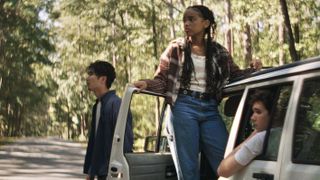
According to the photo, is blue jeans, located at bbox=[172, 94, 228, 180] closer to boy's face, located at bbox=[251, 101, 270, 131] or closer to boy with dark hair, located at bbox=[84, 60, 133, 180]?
boy's face, located at bbox=[251, 101, 270, 131]

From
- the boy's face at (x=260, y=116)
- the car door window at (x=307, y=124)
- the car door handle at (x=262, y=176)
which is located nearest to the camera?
the car door window at (x=307, y=124)

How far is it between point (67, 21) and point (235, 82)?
4165cm

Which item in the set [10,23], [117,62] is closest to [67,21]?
[117,62]

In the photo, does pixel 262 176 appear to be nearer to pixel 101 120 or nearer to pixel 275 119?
pixel 275 119

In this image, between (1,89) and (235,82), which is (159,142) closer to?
(235,82)

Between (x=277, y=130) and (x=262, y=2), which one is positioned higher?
(x=262, y=2)

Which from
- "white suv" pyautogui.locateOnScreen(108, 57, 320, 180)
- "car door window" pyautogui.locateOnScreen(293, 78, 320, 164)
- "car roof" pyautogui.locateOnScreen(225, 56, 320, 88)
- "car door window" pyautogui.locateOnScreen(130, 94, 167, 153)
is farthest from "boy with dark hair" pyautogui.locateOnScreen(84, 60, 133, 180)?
"car door window" pyautogui.locateOnScreen(130, 94, 167, 153)

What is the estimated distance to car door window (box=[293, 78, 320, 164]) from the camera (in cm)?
304

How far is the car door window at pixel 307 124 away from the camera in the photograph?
9.96 ft

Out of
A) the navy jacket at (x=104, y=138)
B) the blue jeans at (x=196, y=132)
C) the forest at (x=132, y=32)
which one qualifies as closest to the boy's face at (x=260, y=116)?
the blue jeans at (x=196, y=132)

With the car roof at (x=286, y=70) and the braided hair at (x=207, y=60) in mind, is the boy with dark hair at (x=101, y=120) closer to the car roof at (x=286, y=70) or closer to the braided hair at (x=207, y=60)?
the braided hair at (x=207, y=60)

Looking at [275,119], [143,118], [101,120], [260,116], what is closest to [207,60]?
[260,116]

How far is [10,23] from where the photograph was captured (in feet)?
91.1

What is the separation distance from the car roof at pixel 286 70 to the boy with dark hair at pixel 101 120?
1283 mm
